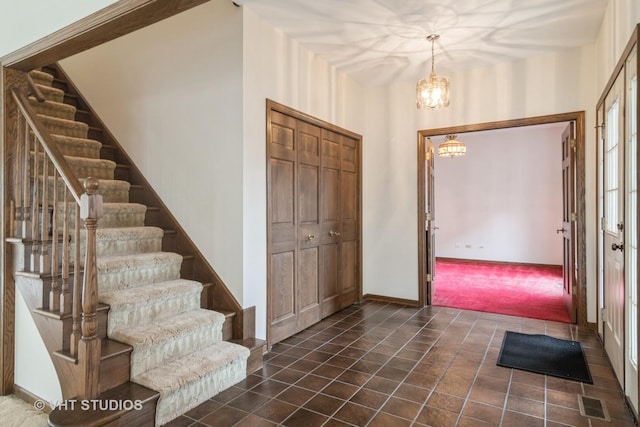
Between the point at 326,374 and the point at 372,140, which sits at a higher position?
the point at 372,140

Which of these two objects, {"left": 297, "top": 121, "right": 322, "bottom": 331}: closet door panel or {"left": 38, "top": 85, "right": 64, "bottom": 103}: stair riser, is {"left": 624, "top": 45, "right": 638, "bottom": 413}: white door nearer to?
{"left": 297, "top": 121, "right": 322, "bottom": 331}: closet door panel

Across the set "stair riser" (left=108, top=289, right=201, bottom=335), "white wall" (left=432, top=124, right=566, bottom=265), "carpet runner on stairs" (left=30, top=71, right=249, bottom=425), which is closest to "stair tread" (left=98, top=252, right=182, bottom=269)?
"carpet runner on stairs" (left=30, top=71, right=249, bottom=425)

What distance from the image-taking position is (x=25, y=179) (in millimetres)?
2566

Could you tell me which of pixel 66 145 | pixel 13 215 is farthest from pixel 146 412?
pixel 66 145

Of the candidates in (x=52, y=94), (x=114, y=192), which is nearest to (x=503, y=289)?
(x=114, y=192)

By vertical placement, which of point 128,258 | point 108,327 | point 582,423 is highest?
point 128,258

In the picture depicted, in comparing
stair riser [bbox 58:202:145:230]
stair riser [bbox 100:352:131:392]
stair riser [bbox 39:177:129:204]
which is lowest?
stair riser [bbox 100:352:131:392]

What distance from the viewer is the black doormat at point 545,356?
9.27ft

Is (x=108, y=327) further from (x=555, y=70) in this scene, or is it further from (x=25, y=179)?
(x=555, y=70)

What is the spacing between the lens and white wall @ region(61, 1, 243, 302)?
10.1 ft

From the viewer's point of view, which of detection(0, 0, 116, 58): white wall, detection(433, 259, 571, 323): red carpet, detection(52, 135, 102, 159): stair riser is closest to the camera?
detection(0, 0, 116, 58): white wall

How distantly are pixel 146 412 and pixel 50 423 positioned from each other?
0.44m

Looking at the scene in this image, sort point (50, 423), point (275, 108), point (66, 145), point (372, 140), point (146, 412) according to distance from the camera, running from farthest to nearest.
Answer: point (372, 140) < point (66, 145) < point (275, 108) < point (146, 412) < point (50, 423)

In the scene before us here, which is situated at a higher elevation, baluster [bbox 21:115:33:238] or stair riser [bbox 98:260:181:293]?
baluster [bbox 21:115:33:238]
